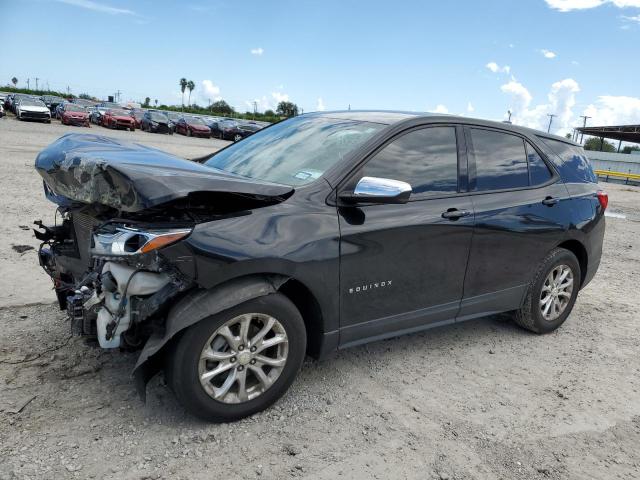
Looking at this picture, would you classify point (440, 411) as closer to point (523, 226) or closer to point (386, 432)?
point (386, 432)

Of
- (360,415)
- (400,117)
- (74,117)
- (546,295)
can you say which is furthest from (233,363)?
(74,117)

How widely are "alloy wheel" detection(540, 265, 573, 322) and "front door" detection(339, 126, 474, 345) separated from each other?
1140 millimetres

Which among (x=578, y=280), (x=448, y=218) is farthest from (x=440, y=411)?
(x=578, y=280)

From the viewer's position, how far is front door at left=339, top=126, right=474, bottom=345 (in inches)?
124

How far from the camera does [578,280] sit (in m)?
4.65

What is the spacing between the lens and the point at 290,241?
2.86 meters

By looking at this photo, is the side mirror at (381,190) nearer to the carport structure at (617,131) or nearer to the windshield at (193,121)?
the windshield at (193,121)

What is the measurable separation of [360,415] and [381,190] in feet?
4.40

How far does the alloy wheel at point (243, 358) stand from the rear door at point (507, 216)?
1590mm

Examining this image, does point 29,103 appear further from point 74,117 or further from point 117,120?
point 117,120

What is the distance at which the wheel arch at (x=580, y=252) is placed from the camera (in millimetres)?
4523

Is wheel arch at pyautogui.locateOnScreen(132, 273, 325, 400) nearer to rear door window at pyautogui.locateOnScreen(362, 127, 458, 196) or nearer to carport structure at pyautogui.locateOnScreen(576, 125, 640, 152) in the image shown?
rear door window at pyautogui.locateOnScreen(362, 127, 458, 196)

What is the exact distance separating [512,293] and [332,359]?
5.21 feet

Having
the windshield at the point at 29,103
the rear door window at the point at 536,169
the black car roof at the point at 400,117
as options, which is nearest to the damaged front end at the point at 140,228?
the black car roof at the point at 400,117
